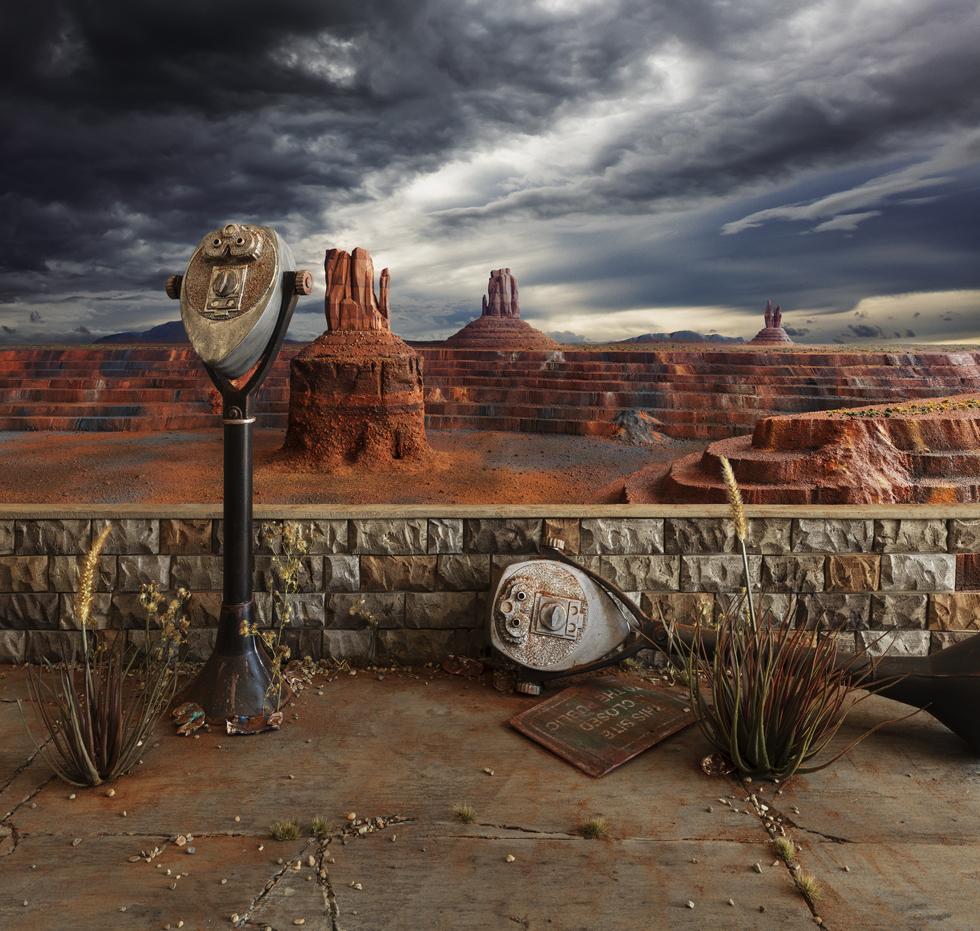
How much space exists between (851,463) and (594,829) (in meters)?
5.60

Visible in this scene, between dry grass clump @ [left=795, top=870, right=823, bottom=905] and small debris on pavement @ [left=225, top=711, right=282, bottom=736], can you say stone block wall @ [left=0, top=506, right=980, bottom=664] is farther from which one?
dry grass clump @ [left=795, top=870, right=823, bottom=905]

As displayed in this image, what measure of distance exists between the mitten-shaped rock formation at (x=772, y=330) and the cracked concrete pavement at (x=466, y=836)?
3038 cm

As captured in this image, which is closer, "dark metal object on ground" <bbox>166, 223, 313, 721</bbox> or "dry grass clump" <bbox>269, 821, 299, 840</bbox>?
"dry grass clump" <bbox>269, 821, 299, 840</bbox>

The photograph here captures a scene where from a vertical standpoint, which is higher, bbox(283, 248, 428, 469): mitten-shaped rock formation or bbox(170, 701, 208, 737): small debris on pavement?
bbox(283, 248, 428, 469): mitten-shaped rock formation

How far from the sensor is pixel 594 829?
230cm

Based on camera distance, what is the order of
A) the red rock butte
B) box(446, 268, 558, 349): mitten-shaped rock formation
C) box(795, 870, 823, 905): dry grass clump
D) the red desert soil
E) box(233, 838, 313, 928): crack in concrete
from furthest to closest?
box(446, 268, 558, 349): mitten-shaped rock formation → the red desert soil → the red rock butte → box(795, 870, 823, 905): dry grass clump → box(233, 838, 313, 928): crack in concrete

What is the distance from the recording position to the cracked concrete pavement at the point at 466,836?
1.97m

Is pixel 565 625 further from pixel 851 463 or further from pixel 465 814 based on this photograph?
pixel 851 463

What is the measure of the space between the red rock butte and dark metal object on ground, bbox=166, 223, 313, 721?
4900mm

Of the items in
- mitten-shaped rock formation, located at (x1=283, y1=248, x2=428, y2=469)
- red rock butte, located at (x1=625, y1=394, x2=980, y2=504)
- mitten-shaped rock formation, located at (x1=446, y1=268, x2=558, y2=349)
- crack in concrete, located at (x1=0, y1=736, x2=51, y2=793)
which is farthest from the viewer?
mitten-shaped rock formation, located at (x1=446, y1=268, x2=558, y2=349)

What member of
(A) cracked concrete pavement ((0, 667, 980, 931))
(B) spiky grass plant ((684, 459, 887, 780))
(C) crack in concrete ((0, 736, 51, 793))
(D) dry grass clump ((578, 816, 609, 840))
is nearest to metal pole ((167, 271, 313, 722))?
(A) cracked concrete pavement ((0, 667, 980, 931))

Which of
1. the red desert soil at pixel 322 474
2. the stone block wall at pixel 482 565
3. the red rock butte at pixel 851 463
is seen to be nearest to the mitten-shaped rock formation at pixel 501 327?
the red desert soil at pixel 322 474

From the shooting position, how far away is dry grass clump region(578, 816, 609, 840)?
2291 mm

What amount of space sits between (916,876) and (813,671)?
2.08ft
